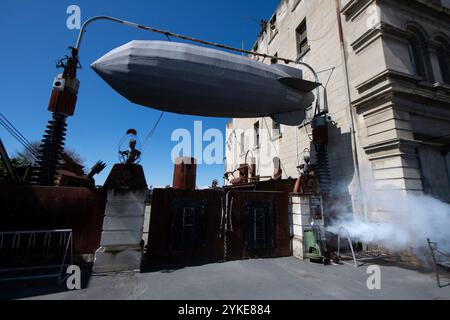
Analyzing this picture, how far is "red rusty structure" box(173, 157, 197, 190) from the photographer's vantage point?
31.8ft

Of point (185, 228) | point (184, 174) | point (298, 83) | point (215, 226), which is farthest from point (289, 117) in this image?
point (185, 228)

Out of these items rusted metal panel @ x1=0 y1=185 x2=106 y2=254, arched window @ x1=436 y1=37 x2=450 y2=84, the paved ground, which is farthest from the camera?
arched window @ x1=436 y1=37 x2=450 y2=84

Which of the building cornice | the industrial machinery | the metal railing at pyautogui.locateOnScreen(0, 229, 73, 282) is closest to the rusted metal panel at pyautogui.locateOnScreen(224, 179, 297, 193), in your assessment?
the building cornice

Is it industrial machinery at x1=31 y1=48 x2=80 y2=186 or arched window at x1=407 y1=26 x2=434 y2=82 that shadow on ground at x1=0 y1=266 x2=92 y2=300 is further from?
arched window at x1=407 y1=26 x2=434 y2=82

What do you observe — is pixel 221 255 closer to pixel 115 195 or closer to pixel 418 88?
pixel 115 195

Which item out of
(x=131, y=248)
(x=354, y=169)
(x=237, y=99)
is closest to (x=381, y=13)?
(x=354, y=169)

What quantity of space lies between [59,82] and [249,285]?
9.08 m

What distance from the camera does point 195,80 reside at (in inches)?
296

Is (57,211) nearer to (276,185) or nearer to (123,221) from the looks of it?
(123,221)

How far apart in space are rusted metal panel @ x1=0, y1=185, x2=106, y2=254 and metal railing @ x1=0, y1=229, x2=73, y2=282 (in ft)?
0.74

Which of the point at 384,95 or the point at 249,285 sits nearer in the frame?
the point at 249,285

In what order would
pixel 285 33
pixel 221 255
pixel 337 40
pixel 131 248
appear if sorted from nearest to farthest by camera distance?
pixel 131 248 → pixel 221 255 → pixel 337 40 → pixel 285 33

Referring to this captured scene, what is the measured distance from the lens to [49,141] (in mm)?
6738

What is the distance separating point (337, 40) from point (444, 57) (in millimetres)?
6101
